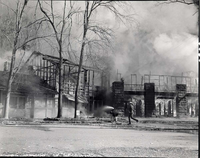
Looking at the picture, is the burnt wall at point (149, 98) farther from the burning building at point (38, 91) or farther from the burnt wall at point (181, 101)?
the burning building at point (38, 91)

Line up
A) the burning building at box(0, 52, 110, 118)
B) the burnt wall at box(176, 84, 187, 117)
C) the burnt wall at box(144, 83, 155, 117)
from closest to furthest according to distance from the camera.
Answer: the burning building at box(0, 52, 110, 118), the burnt wall at box(144, 83, 155, 117), the burnt wall at box(176, 84, 187, 117)

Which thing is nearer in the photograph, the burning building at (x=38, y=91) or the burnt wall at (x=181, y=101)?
the burning building at (x=38, y=91)

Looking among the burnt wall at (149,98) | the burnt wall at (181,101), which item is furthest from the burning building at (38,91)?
the burnt wall at (181,101)

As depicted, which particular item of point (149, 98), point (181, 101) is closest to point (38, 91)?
point (149, 98)

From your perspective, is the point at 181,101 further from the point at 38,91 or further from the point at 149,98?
the point at 38,91

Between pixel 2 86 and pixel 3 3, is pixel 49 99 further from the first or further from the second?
pixel 3 3

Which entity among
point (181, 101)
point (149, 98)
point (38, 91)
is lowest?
point (181, 101)

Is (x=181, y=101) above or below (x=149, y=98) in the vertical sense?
below

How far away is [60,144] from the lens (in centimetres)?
427

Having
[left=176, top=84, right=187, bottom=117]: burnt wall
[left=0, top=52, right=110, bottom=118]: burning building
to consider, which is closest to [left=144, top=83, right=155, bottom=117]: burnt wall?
[left=176, top=84, right=187, bottom=117]: burnt wall

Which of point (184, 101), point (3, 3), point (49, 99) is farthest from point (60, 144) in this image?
point (184, 101)

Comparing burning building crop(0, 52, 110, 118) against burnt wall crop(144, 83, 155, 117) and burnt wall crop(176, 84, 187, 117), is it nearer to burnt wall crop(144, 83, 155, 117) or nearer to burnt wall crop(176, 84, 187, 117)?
burnt wall crop(144, 83, 155, 117)

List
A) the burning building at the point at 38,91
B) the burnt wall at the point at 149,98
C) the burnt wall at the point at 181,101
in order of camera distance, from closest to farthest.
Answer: the burning building at the point at 38,91
the burnt wall at the point at 149,98
the burnt wall at the point at 181,101

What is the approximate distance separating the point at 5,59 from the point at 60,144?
501 centimetres
